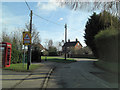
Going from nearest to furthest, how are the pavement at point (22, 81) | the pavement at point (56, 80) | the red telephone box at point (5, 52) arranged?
the pavement at point (22, 81), the pavement at point (56, 80), the red telephone box at point (5, 52)

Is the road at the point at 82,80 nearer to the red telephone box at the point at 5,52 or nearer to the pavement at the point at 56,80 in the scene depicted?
the pavement at the point at 56,80

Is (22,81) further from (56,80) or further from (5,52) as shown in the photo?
(5,52)

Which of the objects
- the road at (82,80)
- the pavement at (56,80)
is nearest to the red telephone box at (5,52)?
the pavement at (56,80)

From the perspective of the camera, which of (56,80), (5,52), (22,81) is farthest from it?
(5,52)

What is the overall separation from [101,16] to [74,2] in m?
1.77

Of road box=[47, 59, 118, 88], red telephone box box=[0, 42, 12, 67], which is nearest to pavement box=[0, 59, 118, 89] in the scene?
road box=[47, 59, 118, 88]

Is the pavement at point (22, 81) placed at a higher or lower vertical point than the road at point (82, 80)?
higher

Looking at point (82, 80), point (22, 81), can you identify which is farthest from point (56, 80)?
point (22, 81)

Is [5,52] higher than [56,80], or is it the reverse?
[5,52]

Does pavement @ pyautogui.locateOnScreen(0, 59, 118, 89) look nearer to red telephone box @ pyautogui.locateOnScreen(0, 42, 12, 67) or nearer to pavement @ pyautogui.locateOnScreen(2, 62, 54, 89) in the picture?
pavement @ pyautogui.locateOnScreen(2, 62, 54, 89)

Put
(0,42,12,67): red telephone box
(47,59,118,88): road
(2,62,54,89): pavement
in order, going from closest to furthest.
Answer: (2,62,54,89): pavement → (47,59,118,88): road → (0,42,12,67): red telephone box

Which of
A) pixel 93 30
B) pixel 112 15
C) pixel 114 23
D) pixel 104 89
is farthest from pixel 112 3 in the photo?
pixel 93 30

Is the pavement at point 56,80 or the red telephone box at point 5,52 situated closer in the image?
the pavement at point 56,80

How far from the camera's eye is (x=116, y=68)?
31.8 ft
